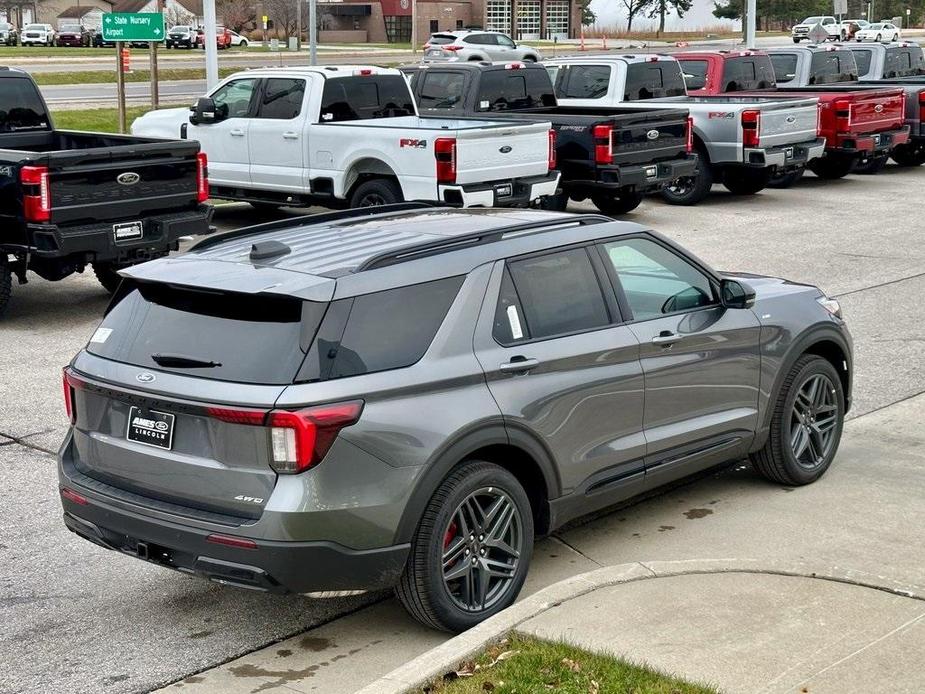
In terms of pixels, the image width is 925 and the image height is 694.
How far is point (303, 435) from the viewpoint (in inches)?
194

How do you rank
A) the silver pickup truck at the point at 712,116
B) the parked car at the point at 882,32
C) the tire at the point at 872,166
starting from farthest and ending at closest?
the parked car at the point at 882,32 < the tire at the point at 872,166 < the silver pickup truck at the point at 712,116

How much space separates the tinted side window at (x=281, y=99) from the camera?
16688 millimetres

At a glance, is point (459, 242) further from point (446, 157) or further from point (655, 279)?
point (446, 157)

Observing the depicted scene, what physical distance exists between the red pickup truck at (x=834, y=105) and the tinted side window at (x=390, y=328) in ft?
56.4

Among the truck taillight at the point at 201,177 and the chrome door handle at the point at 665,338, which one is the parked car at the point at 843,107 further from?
the chrome door handle at the point at 665,338

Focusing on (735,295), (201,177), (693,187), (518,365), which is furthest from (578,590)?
(693,187)

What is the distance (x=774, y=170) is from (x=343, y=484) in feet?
53.2

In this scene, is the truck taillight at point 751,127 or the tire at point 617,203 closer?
the tire at point 617,203

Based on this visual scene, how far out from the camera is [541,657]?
4961 mm

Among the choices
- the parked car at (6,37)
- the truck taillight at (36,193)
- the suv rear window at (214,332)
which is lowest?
the suv rear window at (214,332)

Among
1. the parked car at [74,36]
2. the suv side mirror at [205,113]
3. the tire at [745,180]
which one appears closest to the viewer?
the suv side mirror at [205,113]

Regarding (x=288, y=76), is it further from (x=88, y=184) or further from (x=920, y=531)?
(x=920, y=531)

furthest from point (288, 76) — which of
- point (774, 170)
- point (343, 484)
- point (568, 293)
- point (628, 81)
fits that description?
point (343, 484)

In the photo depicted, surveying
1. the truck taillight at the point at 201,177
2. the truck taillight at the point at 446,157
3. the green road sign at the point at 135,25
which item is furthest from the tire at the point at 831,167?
the truck taillight at the point at 201,177
